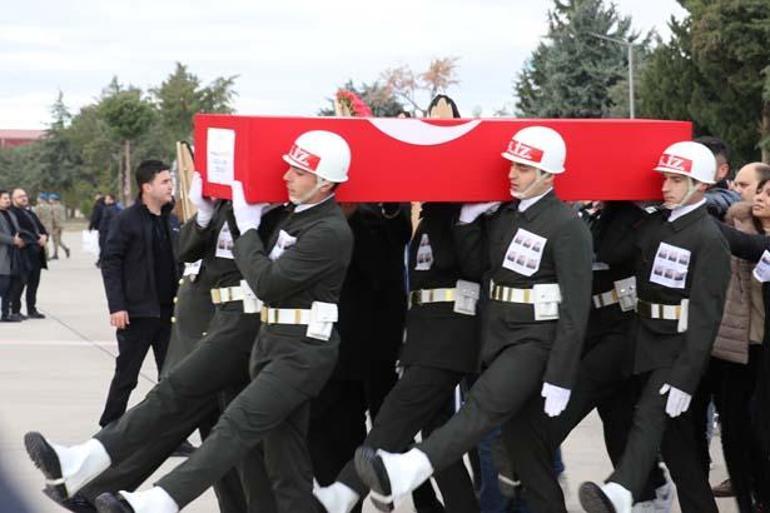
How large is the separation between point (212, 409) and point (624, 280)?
6.22 ft

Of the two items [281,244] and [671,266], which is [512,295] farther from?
[281,244]

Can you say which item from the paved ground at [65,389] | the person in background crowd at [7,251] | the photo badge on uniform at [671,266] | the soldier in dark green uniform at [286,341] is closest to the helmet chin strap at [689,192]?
the photo badge on uniform at [671,266]

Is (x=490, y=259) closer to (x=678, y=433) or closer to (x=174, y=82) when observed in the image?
(x=678, y=433)

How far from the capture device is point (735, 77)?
42312 mm

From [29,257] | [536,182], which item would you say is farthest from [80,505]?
[29,257]

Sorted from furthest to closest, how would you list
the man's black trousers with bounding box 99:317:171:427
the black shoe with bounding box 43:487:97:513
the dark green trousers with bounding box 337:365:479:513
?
the man's black trousers with bounding box 99:317:171:427, the black shoe with bounding box 43:487:97:513, the dark green trousers with bounding box 337:365:479:513

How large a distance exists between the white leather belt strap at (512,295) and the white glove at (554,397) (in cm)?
35

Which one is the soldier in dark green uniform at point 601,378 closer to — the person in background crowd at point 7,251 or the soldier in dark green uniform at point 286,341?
the soldier in dark green uniform at point 286,341

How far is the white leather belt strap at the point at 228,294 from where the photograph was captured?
6527 mm

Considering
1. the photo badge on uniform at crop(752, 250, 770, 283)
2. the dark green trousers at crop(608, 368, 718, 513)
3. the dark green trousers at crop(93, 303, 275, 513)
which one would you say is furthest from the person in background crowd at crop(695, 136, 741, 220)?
the dark green trousers at crop(93, 303, 275, 513)

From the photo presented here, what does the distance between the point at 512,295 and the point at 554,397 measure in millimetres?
450

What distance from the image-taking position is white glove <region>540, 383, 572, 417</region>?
5.95 metres

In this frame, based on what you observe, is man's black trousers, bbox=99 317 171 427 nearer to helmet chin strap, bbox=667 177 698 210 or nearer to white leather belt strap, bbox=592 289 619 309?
white leather belt strap, bbox=592 289 619 309

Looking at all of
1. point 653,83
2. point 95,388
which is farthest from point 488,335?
point 653,83
